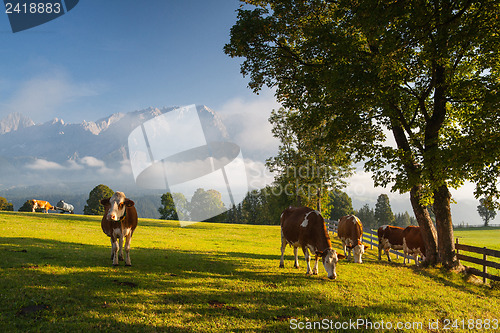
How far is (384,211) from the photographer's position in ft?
325

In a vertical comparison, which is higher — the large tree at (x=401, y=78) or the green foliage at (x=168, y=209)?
the large tree at (x=401, y=78)

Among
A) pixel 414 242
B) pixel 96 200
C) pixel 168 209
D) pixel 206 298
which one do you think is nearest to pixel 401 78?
pixel 414 242

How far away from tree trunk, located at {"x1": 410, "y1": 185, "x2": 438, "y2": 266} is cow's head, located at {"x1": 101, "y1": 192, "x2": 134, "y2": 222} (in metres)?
13.9

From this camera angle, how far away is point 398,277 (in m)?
12.0

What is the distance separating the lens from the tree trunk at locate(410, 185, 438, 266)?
1448cm

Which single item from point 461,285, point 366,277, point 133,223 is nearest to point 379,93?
point 366,277

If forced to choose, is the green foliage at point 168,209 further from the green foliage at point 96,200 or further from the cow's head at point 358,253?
the cow's head at point 358,253

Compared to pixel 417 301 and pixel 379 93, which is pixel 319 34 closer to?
pixel 379 93

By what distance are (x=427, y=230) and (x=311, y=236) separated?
26.6ft

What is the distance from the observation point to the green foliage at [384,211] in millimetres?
98500

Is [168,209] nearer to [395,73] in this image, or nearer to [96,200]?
[96,200]

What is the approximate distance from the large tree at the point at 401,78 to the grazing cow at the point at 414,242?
72.2 inches

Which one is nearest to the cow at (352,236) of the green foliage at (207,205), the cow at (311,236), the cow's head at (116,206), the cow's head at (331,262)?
the cow at (311,236)

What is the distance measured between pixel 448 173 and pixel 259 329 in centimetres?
980
